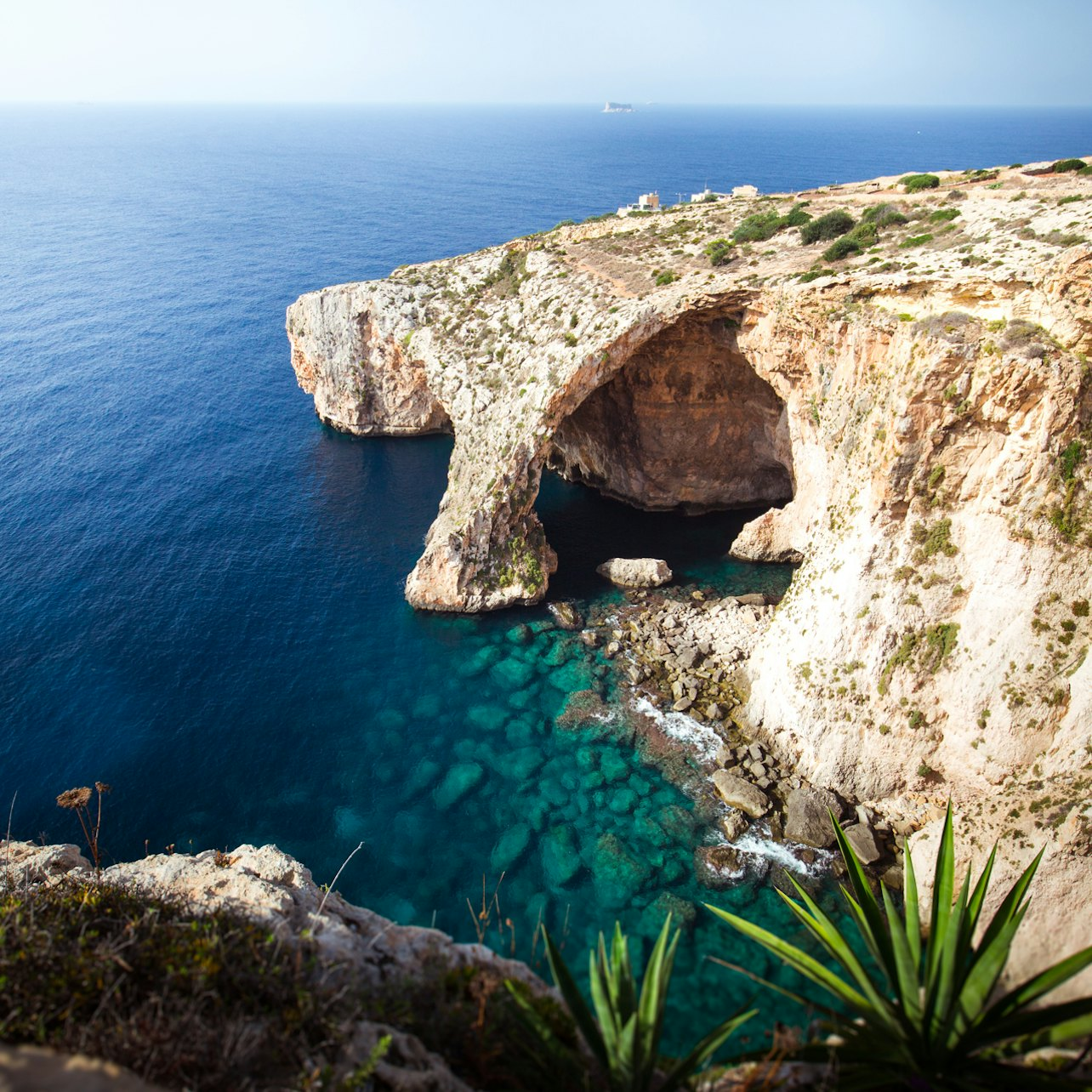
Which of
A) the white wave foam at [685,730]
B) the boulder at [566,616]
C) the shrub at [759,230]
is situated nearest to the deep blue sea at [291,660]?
the boulder at [566,616]

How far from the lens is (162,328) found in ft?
271

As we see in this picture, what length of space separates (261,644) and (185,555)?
11550 millimetres

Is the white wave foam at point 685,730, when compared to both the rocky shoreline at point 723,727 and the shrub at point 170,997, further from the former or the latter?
the shrub at point 170,997

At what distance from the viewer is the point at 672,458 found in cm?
4978

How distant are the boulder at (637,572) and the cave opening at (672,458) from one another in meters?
1.83

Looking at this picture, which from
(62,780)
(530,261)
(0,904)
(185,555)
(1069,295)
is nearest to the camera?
(0,904)

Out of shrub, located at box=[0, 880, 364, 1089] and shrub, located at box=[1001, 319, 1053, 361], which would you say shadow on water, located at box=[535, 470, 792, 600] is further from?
shrub, located at box=[0, 880, 364, 1089]

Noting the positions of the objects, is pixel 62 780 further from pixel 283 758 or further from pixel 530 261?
pixel 530 261

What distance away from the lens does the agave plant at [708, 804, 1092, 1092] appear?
1126 cm

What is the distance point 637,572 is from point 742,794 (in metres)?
16.1

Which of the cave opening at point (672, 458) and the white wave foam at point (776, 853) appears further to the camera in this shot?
the cave opening at point (672, 458)

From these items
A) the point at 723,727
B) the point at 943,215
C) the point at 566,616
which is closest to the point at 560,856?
the point at 723,727

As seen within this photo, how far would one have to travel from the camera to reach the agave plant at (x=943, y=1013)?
11.3 m

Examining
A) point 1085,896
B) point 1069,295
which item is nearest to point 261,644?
point 1085,896
